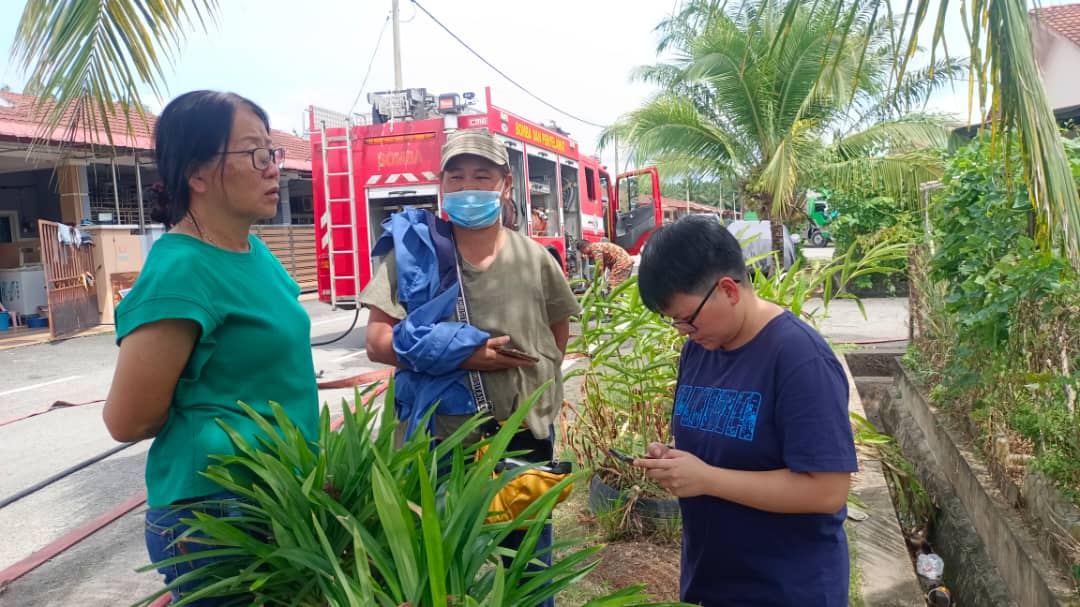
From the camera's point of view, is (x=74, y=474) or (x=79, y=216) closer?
(x=74, y=474)

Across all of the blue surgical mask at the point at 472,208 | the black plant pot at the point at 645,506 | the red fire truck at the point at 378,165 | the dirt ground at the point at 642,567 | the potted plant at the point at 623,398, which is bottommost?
the dirt ground at the point at 642,567

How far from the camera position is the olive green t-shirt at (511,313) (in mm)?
2379

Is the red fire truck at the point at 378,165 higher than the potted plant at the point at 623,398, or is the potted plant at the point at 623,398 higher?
the red fire truck at the point at 378,165

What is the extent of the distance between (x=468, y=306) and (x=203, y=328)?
37.8 inches

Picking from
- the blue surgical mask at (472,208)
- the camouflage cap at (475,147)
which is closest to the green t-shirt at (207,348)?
the blue surgical mask at (472,208)

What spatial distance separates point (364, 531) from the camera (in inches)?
58.1

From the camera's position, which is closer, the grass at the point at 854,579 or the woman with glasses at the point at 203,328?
the woman with glasses at the point at 203,328

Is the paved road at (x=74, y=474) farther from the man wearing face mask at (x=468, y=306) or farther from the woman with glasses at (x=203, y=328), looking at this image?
the woman with glasses at (x=203, y=328)

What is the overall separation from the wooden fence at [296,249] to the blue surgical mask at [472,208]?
1704 cm

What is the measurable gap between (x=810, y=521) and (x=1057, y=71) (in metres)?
20.0

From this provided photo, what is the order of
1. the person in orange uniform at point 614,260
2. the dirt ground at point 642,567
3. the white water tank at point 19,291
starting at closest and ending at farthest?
the dirt ground at point 642,567
the person in orange uniform at point 614,260
the white water tank at point 19,291

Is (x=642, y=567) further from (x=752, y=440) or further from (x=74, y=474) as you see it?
(x=74, y=474)

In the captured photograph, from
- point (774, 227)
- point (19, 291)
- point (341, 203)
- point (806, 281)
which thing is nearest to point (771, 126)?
point (774, 227)

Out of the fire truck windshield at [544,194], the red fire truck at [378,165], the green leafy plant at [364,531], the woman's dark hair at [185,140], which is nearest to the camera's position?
the green leafy plant at [364,531]
